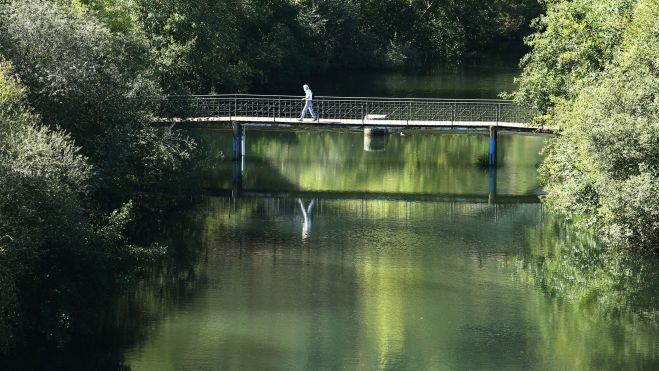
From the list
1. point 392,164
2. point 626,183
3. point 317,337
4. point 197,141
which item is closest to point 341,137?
point 392,164

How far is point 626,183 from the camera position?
1220 inches

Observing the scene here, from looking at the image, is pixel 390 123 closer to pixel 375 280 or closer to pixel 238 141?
pixel 238 141

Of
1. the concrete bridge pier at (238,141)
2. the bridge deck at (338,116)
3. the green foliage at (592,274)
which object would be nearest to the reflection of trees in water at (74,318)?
the green foliage at (592,274)

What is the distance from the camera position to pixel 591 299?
1156 inches

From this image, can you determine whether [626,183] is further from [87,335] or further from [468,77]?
[468,77]

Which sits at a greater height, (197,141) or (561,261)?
(197,141)

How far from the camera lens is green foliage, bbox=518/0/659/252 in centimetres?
3095

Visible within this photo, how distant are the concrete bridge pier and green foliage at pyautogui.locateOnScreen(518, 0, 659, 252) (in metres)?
13.1

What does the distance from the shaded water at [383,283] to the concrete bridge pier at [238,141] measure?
1.49 m

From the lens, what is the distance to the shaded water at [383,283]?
82.3 feet

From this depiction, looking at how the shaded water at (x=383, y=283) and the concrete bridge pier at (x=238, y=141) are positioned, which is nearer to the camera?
the shaded water at (x=383, y=283)

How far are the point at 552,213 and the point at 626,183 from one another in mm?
7949

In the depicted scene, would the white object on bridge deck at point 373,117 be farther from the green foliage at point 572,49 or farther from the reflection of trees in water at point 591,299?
the reflection of trees in water at point 591,299

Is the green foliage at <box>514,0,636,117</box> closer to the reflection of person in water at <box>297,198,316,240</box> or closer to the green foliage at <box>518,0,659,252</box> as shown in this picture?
the green foliage at <box>518,0,659,252</box>
